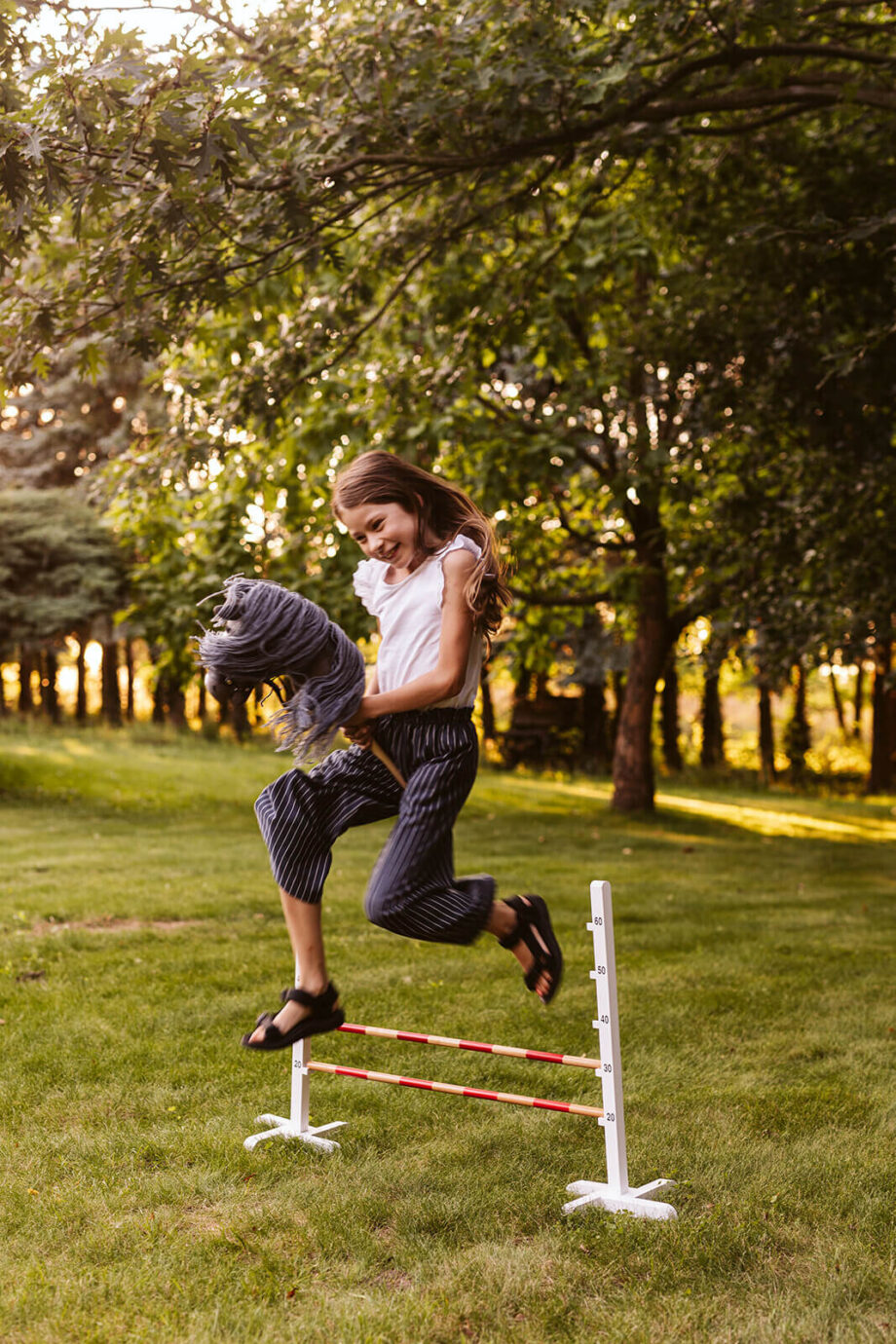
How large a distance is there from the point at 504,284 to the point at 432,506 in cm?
749

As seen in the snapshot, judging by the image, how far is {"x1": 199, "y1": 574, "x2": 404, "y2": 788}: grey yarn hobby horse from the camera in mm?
3533

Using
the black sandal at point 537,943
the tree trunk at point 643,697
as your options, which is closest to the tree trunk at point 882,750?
the tree trunk at point 643,697

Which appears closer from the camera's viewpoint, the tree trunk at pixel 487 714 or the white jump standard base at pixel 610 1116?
the white jump standard base at pixel 610 1116

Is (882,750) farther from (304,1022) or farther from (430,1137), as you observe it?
(304,1022)

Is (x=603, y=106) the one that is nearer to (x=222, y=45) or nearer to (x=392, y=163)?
(x=392, y=163)

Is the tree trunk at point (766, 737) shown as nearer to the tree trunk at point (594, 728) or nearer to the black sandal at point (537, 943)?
the tree trunk at point (594, 728)

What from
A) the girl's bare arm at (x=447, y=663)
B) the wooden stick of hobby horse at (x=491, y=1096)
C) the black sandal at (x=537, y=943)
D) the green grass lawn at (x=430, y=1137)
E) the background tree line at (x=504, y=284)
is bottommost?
the green grass lawn at (x=430, y=1137)

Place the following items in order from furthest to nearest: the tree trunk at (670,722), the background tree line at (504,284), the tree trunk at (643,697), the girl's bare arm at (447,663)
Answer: the tree trunk at (670,722) → the tree trunk at (643,697) → the background tree line at (504,284) → the girl's bare arm at (447,663)

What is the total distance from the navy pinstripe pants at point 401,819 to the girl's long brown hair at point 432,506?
386 millimetres

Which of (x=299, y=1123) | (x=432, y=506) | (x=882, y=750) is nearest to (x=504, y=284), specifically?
(x=432, y=506)

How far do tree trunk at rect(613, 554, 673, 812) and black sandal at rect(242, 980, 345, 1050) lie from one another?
13.2m

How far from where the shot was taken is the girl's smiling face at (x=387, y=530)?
156 inches

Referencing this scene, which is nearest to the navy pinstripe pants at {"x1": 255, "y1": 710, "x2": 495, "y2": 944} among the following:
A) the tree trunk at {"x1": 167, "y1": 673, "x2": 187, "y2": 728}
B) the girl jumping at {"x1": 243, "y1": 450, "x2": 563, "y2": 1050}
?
the girl jumping at {"x1": 243, "y1": 450, "x2": 563, "y2": 1050}

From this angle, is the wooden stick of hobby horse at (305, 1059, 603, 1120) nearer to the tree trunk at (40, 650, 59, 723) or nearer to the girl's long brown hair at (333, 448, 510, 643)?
the girl's long brown hair at (333, 448, 510, 643)
